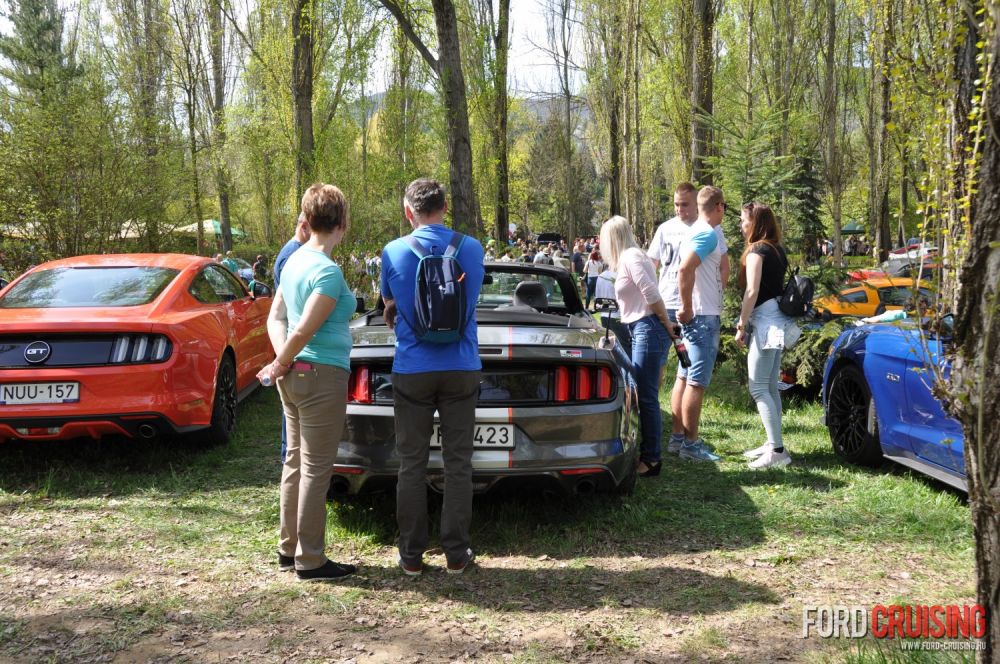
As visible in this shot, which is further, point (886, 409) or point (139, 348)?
point (139, 348)

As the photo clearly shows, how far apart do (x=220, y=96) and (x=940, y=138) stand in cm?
3265

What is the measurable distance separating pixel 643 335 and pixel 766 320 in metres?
0.92

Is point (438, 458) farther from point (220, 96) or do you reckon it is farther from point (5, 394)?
point (220, 96)

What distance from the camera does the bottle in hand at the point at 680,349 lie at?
5.64 metres

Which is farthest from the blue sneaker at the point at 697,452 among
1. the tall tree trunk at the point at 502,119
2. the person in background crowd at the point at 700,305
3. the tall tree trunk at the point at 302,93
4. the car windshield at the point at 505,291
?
the tall tree trunk at the point at 502,119

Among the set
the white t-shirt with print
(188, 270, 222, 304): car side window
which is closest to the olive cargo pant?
the white t-shirt with print

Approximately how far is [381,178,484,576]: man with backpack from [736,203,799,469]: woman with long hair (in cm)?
260

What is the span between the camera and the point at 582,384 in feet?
14.2

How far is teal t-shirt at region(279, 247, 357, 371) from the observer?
3645 mm

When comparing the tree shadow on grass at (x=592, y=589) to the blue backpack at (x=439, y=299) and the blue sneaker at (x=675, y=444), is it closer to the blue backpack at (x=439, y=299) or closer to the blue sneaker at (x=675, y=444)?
the blue backpack at (x=439, y=299)

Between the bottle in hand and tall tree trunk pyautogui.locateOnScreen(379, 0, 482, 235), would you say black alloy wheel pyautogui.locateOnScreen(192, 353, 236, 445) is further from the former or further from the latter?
tall tree trunk pyautogui.locateOnScreen(379, 0, 482, 235)

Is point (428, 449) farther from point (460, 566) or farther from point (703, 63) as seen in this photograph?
point (703, 63)

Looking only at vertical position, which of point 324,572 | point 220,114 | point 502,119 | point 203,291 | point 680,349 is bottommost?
point 324,572

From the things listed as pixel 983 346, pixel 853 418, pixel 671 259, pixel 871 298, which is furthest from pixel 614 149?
pixel 983 346
